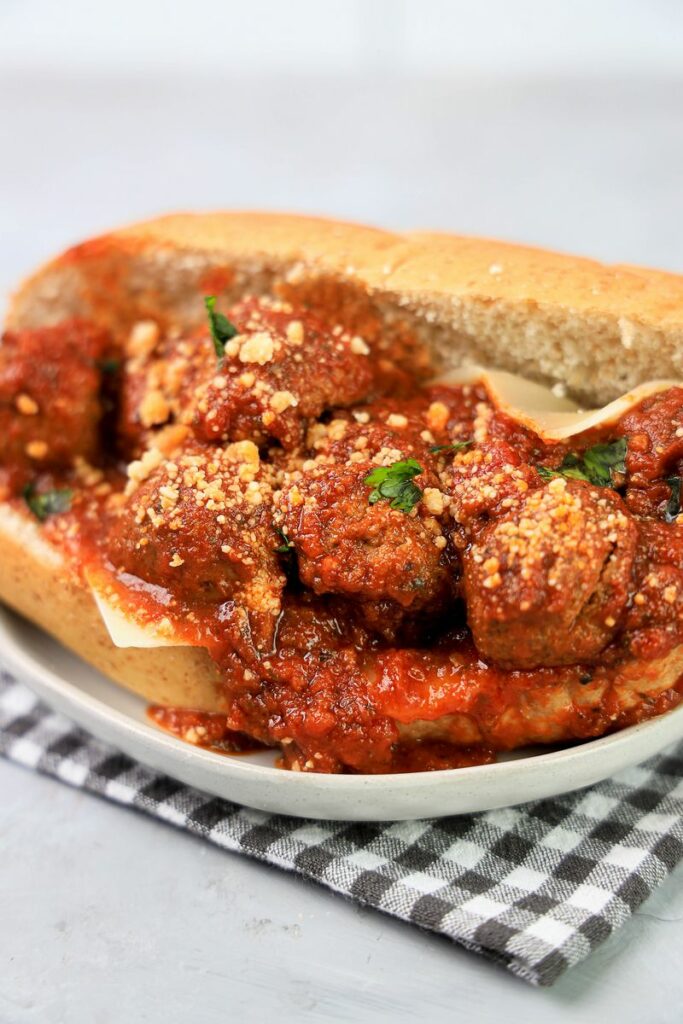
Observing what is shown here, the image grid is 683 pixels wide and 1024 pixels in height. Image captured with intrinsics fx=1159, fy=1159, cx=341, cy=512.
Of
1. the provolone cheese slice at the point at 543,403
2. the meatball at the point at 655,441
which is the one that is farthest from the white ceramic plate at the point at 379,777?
the provolone cheese slice at the point at 543,403

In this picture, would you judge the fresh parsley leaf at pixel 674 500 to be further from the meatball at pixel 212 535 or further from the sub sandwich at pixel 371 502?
the meatball at pixel 212 535

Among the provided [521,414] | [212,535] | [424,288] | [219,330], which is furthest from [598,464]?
[219,330]

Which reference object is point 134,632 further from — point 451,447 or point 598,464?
point 598,464

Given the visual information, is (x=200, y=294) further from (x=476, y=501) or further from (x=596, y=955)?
(x=596, y=955)

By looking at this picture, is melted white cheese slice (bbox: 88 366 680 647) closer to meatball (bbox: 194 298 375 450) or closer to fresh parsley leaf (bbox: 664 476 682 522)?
fresh parsley leaf (bbox: 664 476 682 522)

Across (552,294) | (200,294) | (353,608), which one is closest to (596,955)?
(353,608)

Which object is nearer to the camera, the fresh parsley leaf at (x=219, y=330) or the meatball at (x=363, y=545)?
the meatball at (x=363, y=545)

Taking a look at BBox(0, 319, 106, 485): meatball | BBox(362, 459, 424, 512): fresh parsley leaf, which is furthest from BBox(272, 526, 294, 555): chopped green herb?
BBox(0, 319, 106, 485): meatball
